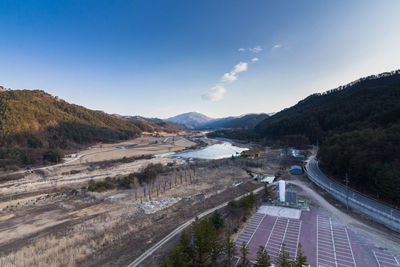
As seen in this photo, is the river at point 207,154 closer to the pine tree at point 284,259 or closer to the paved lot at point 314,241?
the paved lot at point 314,241

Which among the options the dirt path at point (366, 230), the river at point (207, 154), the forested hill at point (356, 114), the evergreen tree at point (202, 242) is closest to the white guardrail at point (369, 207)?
the dirt path at point (366, 230)

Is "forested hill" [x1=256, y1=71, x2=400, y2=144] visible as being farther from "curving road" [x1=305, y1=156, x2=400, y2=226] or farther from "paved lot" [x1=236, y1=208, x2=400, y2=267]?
"paved lot" [x1=236, y1=208, x2=400, y2=267]

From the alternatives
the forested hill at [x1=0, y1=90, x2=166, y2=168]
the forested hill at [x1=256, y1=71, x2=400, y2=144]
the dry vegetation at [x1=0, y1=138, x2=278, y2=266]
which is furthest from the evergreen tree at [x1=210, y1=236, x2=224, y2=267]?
the forested hill at [x1=0, y1=90, x2=166, y2=168]

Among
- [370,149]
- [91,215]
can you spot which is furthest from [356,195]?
[91,215]

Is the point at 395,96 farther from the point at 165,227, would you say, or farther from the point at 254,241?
the point at 165,227

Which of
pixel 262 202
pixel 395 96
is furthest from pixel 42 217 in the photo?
pixel 395 96

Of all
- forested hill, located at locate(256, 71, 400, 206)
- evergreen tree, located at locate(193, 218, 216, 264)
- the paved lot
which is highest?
forested hill, located at locate(256, 71, 400, 206)
